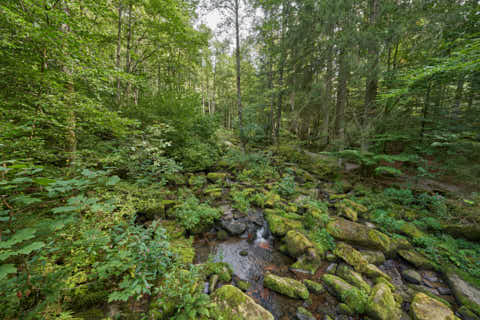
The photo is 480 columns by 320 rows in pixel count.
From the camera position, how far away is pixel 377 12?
613cm

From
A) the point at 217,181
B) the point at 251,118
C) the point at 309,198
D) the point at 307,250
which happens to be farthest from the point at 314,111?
the point at 307,250

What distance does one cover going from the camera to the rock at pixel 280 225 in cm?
441

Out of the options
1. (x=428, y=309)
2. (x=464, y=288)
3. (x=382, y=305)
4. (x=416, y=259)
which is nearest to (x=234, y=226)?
(x=382, y=305)

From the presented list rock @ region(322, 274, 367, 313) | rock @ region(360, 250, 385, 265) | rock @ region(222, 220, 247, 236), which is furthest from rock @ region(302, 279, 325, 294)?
rock @ region(222, 220, 247, 236)

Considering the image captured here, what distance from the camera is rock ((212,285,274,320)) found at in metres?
2.37

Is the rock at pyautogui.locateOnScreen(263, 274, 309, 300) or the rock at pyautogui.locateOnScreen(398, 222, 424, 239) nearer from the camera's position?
the rock at pyautogui.locateOnScreen(263, 274, 309, 300)

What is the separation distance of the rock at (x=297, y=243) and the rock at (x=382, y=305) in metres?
1.27

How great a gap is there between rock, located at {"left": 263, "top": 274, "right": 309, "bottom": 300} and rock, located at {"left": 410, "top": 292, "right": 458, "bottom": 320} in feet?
5.72

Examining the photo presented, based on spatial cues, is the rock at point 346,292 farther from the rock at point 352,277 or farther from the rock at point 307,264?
the rock at point 307,264

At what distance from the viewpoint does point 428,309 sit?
2604 millimetres

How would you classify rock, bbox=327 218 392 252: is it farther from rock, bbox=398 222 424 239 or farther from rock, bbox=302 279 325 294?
rock, bbox=302 279 325 294

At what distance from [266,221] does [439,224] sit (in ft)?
16.1

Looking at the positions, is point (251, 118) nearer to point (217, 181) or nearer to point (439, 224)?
point (217, 181)

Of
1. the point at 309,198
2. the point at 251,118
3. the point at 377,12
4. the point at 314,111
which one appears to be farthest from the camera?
the point at 314,111
